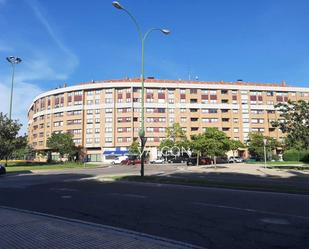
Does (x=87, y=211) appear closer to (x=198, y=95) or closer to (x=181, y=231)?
(x=181, y=231)

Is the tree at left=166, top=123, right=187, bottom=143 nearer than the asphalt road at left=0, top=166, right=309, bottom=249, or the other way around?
the asphalt road at left=0, top=166, right=309, bottom=249

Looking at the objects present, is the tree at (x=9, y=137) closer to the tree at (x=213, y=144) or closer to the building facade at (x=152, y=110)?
the tree at (x=213, y=144)

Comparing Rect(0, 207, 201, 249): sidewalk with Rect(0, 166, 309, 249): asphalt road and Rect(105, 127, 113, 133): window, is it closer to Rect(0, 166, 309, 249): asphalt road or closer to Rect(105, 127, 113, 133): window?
Rect(0, 166, 309, 249): asphalt road

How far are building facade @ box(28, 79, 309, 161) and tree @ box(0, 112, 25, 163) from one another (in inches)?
1611

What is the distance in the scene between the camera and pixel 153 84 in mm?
90812

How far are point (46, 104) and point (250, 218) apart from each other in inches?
3786

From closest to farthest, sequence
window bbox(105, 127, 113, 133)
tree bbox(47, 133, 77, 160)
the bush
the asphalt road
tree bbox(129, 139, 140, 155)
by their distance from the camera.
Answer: the asphalt road, the bush, tree bbox(47, 133, 77, 160), tree bbox(129, 139, 140, 155), window bbox(105, 127, 113, 133)

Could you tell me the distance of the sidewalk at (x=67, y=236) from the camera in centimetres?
584

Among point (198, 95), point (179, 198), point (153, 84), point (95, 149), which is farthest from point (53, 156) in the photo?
point (179, 198)

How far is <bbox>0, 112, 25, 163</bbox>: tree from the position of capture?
146 feet

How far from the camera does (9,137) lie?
151ft

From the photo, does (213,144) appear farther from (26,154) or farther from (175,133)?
(26,154)

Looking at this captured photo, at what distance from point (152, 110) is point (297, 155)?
40.2 meters

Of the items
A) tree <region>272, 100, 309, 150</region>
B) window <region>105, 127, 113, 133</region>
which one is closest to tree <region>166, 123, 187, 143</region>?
window <region>105, 127, 113, 133</region>
